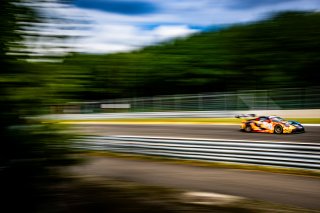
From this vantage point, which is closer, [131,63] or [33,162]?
[33,162]

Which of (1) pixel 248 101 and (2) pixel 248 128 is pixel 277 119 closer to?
(1) pixel 248 101

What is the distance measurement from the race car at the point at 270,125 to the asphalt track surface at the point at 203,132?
6.1 inches

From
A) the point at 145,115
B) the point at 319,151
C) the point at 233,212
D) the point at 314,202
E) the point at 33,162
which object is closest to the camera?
the point at 33,162

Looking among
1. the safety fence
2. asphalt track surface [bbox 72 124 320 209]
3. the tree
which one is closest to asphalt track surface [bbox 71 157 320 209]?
asphalt track surface [bbox 72 124 320 209]

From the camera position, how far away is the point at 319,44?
23594 mm

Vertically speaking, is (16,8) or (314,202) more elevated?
(16,8)

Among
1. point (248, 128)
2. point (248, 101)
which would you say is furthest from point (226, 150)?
point (248, 128)

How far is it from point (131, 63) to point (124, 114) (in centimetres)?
1827

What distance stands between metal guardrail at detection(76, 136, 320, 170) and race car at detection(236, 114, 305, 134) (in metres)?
1.49

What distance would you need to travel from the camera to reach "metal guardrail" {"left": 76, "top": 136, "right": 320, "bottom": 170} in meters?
7.58

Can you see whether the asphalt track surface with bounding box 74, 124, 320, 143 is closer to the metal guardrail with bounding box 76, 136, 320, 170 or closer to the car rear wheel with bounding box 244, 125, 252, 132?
the car rear wheel with bounding box 244, 125, 252, 132

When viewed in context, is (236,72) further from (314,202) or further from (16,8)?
(16,8)

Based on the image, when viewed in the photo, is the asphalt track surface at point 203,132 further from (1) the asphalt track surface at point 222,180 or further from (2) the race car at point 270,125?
(1) the asphalt track surface at point 222,180

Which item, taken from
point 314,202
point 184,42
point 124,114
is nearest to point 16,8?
point 314,202
